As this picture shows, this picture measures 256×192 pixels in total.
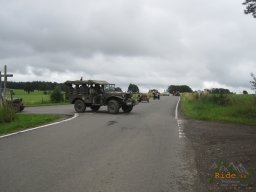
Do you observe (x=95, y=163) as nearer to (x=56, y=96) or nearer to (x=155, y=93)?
(x=56, y=96)

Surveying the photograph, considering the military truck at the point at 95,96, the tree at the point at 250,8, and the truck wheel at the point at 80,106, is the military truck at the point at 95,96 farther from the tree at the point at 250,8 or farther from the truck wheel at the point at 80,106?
the tree at the point at 250,8

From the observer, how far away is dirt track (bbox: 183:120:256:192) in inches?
276

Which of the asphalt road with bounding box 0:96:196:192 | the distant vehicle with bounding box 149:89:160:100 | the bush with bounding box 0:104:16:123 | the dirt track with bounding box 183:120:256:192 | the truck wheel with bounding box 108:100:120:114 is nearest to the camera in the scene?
the asphalt road with bounding box 0:96:196:192

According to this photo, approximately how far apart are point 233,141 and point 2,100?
13.9 m

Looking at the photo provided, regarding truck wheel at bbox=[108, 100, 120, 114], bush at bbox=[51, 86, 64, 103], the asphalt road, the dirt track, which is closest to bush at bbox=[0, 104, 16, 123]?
the asphalt road

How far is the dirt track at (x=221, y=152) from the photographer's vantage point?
700cm

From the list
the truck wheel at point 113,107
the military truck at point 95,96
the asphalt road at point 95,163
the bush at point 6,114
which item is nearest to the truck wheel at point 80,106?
the military truck at point 95,96

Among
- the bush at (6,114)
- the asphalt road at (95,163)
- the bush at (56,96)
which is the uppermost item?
the bush at (56,96)

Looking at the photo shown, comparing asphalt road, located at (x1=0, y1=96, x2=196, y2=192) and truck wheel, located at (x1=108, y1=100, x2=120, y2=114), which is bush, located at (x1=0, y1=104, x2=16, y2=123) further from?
truck wheel, located at (x1=108, y1=100, x2=120, y2=114)

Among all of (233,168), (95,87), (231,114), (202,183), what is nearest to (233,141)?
(233,168)

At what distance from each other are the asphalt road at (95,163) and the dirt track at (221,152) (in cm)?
26

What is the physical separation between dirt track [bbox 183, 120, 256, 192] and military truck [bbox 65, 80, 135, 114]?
11.8 meters

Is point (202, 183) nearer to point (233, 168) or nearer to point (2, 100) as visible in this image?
point (233, 168)

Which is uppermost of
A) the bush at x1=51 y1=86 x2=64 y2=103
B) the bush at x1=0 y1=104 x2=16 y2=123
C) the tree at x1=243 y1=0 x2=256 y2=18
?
the tree at x1=243 y1=0 x2=256 y2=18
